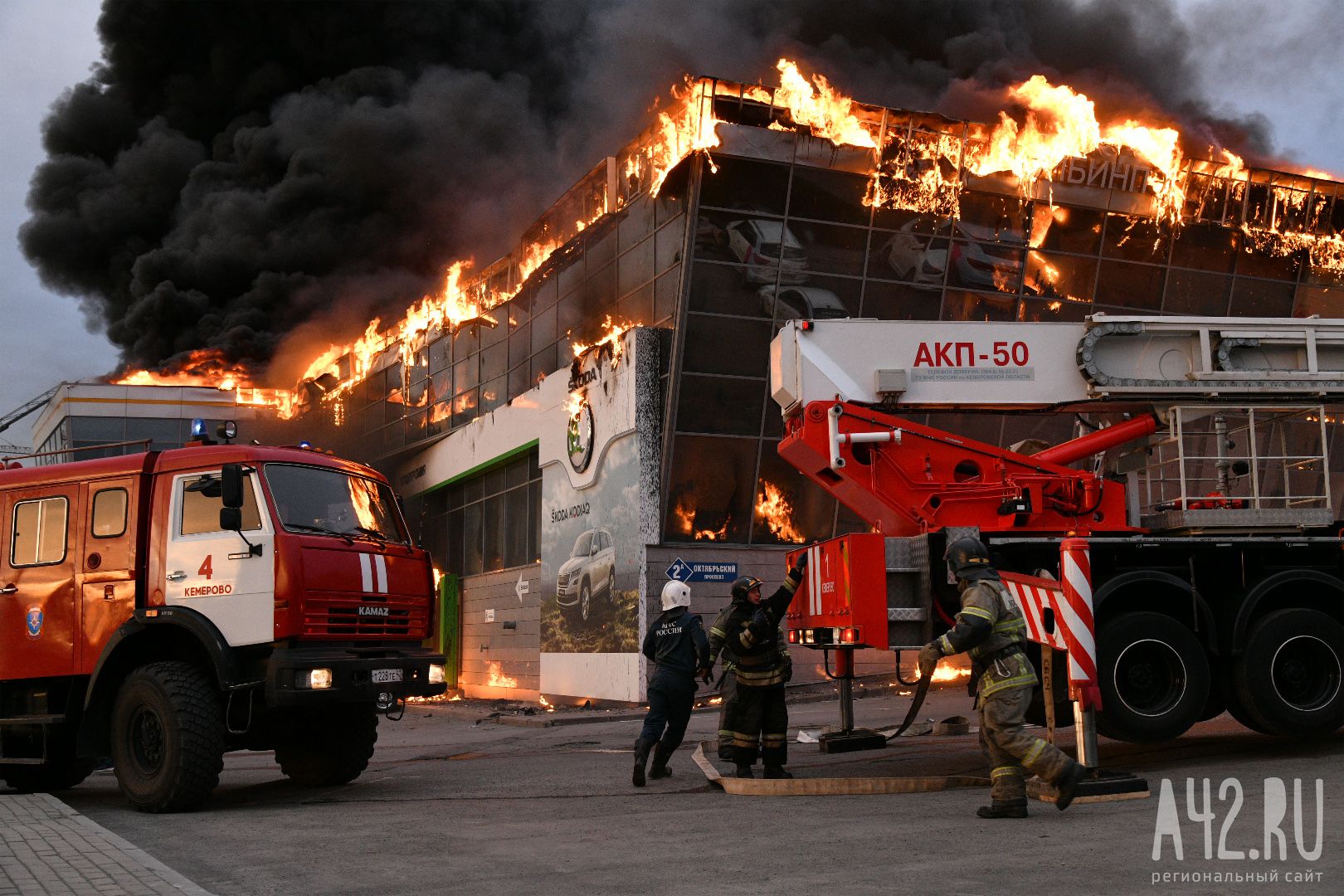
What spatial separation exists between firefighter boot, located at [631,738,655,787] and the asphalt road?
0.18m

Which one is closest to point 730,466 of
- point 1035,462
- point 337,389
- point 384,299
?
point 1035,462

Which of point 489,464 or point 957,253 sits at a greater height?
point 957,253

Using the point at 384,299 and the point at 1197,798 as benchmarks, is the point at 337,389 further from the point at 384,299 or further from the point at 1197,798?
the point at 1197,798

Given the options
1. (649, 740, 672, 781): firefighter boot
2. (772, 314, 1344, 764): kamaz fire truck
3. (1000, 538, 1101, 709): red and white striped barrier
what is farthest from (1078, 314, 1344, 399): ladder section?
(649, 740, 672, 781): firefighter boot

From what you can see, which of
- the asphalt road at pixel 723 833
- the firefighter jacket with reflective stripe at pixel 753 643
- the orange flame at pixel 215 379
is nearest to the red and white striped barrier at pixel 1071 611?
the asphalt road at pixel 723 833

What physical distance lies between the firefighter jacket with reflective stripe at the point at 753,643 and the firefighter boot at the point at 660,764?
0.81 meters

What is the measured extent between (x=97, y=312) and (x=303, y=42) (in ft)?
41.7

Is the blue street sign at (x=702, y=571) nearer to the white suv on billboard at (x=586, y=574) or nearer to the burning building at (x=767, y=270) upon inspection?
the burning building at (x=767, y=270)

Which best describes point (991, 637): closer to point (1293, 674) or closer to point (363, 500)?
point (1293, 674)

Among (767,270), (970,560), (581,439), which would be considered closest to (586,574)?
(581,439)

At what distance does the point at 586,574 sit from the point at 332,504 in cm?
1244

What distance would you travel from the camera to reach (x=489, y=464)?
2619 cm

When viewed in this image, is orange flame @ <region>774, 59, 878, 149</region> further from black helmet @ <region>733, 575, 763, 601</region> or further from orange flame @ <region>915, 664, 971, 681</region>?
black helmet @ <region>733, 575, 763, 601</region>

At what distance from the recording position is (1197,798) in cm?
732
